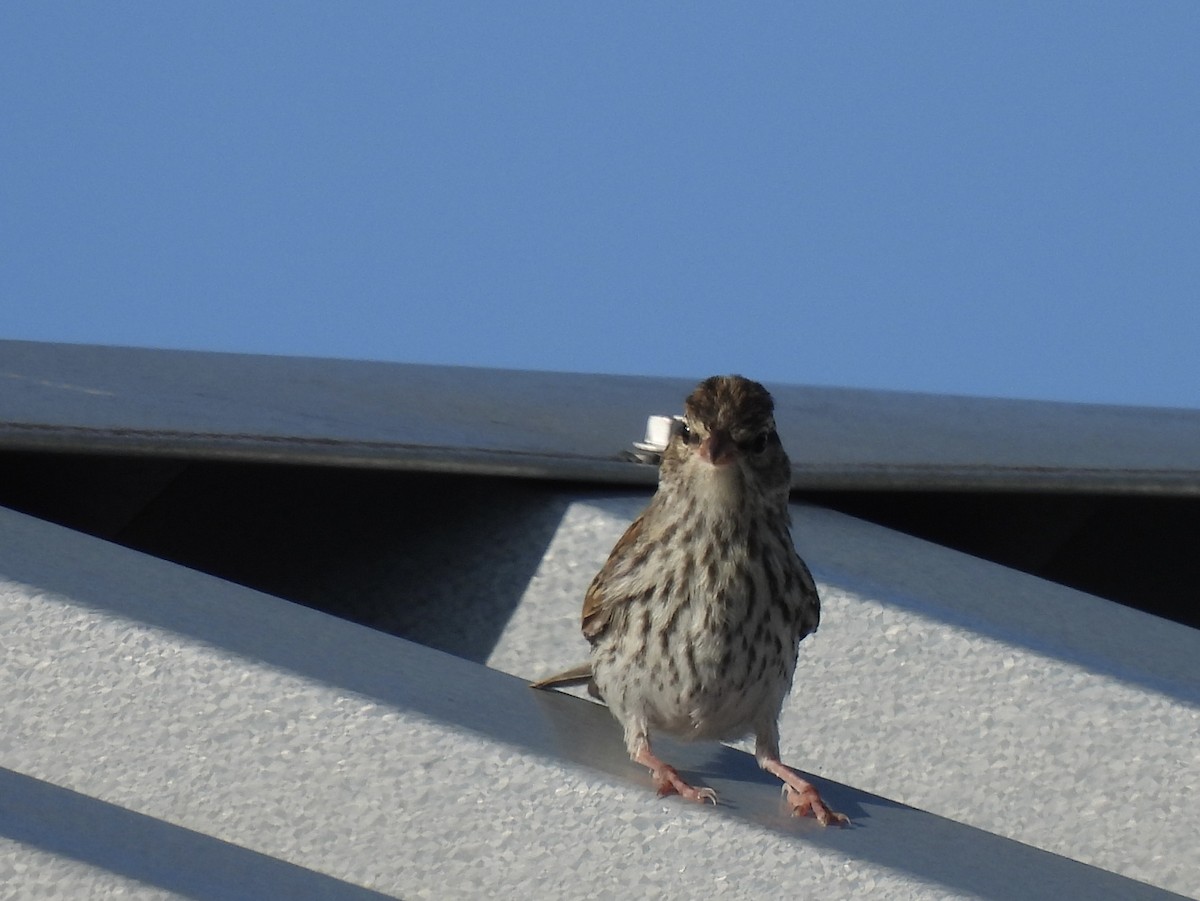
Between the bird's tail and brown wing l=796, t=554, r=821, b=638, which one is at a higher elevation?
brown wing l=796, t=554, r=821, b=638

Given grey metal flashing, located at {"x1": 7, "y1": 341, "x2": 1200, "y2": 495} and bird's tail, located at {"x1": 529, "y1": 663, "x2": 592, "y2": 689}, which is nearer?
bird's tail, located at {"x1": 529, "y1": 663, "x2": 592, "y2": 689}

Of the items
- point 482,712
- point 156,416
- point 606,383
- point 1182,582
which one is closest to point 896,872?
point 482,712

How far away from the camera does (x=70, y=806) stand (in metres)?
1.86

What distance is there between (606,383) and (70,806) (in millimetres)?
3045

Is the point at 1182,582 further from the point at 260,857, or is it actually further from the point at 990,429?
the point at 260,857

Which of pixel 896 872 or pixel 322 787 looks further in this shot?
pixel 322 787

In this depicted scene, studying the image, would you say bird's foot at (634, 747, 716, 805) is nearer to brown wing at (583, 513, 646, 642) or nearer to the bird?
the bird

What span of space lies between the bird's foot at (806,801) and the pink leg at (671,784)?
101 millimetres

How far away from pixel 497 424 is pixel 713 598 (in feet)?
4.49

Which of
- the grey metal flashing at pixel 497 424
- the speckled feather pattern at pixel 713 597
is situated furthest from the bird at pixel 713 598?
the grey metal flashing at pixel 497 424

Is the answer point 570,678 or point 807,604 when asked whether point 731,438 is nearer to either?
point 807,604

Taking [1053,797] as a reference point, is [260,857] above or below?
below

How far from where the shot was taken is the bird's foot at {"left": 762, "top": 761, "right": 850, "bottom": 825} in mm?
2199

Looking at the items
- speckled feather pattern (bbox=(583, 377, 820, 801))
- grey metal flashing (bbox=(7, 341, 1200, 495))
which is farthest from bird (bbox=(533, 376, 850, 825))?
grey metal flashing (bbox=(7, 341, 1200, 495))
